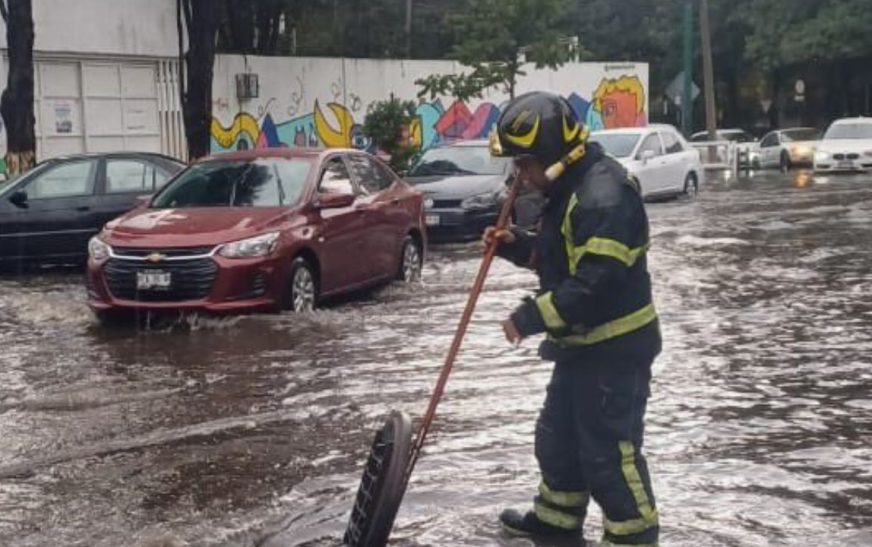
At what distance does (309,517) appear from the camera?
6.36 meters

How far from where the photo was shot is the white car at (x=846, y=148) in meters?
35.6

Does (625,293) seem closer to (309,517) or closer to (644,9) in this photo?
(309,517)

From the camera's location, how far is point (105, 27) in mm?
25547

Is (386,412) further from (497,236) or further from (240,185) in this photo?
(240,185)

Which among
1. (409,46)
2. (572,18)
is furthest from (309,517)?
(572,18)

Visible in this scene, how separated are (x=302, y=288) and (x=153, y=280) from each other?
131cm

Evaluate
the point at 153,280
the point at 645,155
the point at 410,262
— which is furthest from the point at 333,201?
the point at 645,155

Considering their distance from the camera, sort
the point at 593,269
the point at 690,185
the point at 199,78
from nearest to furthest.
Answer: the point at 593,269
the point at 199,78
the point at 690,185

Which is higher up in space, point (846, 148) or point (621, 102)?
point (621, 102)

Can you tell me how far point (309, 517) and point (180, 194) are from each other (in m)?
7.15

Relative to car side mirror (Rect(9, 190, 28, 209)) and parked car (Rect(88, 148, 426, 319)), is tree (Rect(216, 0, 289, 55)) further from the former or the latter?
parked car (Rect(88, 148, 426, 319))

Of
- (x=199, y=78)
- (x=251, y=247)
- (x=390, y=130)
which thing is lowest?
(x=251, y=247)

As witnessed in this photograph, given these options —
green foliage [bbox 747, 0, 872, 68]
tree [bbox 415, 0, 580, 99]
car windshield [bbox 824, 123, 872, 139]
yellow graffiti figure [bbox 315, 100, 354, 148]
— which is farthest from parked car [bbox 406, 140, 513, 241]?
green foliage [bbox 747, 0, 872, 68]

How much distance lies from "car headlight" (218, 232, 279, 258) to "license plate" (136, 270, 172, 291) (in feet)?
1.66
